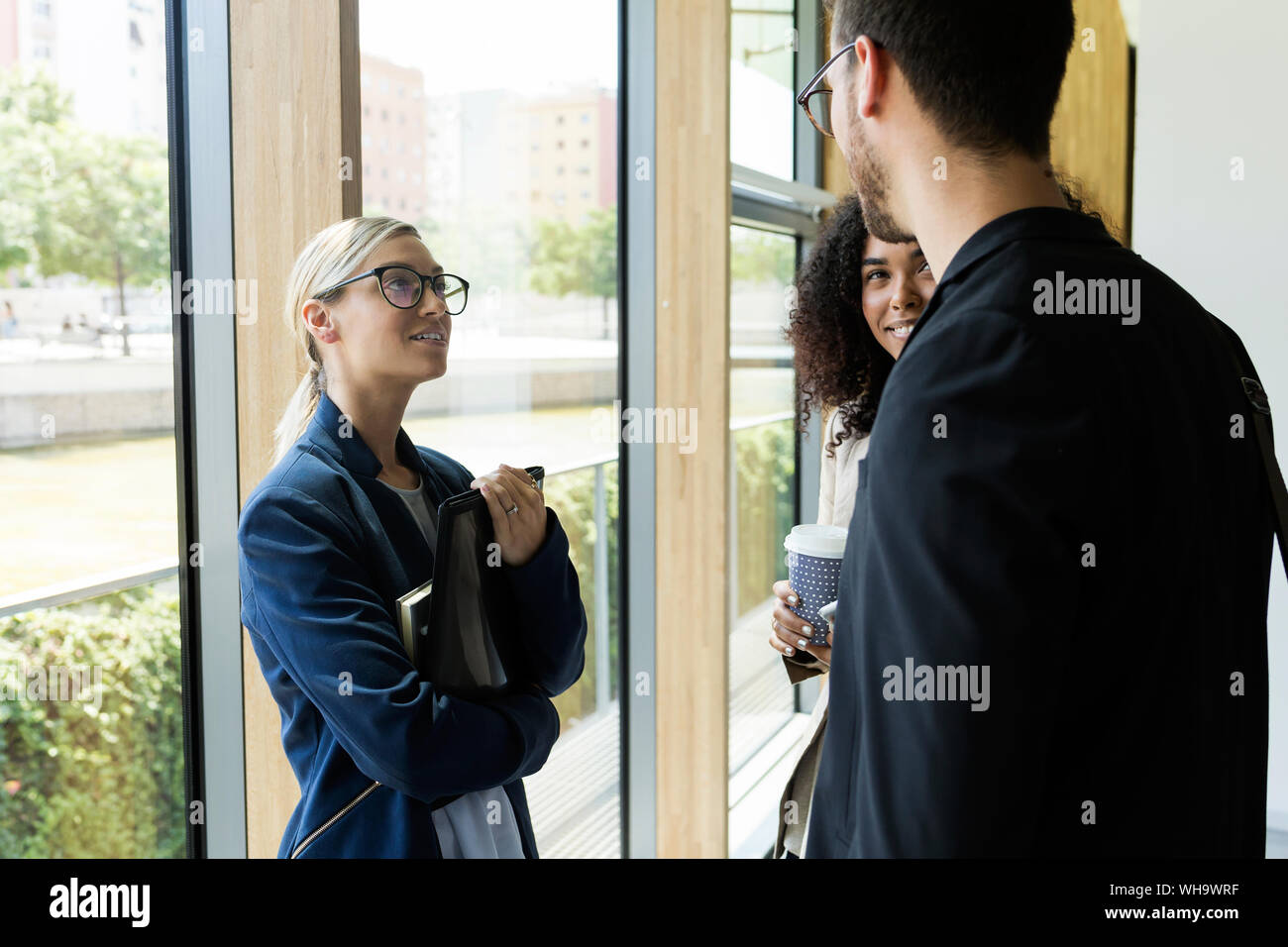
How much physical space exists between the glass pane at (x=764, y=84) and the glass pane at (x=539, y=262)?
2.83 feet

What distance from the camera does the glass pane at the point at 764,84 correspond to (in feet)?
11.3

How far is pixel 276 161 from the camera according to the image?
130 cm

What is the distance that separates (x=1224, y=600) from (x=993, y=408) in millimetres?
306

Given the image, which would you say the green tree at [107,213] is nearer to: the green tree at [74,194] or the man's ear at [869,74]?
the green tree at [74,194]

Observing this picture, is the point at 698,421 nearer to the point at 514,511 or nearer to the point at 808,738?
the point at 808,738

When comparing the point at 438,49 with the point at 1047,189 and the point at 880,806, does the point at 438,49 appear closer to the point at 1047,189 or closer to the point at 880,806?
the point at 1047,189

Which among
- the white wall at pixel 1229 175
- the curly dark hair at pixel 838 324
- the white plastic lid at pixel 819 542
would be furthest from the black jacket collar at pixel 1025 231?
the white wall at pixel 1229 175

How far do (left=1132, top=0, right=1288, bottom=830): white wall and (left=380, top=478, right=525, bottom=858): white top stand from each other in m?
3.10

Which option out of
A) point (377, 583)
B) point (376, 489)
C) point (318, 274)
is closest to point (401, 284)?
Answer: point (318, 274)

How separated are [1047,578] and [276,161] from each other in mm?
1062

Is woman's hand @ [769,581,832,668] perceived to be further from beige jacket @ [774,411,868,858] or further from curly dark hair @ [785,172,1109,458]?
curly dark hair @ [785,172,1109,458]

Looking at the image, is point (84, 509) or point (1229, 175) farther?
point (1229, 175)

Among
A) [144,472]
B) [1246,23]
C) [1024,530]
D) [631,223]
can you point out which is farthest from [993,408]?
[1246,23]

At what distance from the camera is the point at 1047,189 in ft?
3.22
